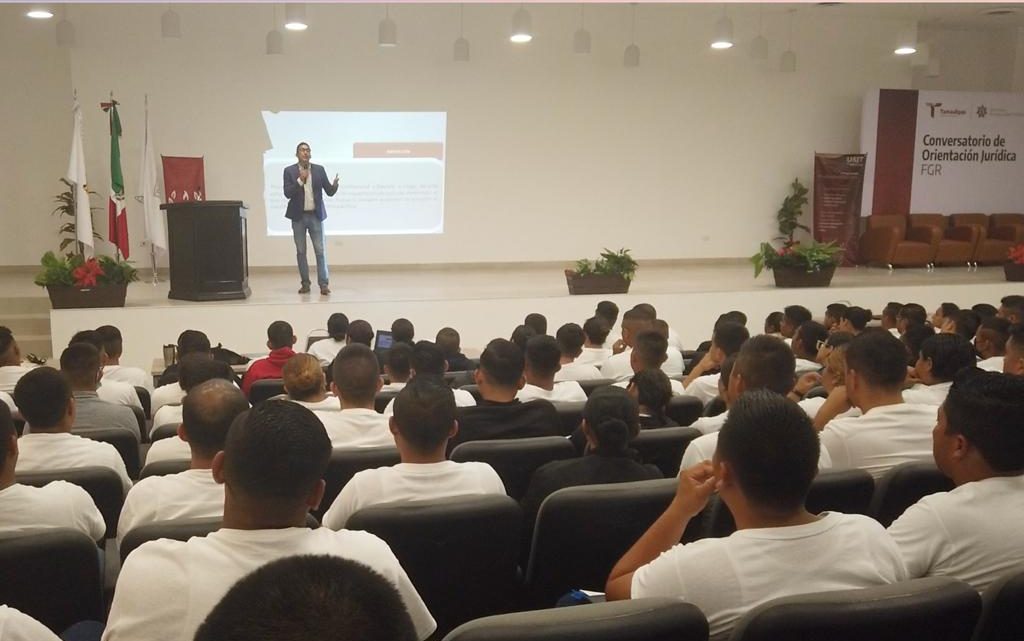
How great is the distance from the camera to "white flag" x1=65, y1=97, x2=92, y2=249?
963 cm

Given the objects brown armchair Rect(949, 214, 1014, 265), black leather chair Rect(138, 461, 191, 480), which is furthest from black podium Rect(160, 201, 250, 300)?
brown armchair Rect(949, 214, 1014, 265)

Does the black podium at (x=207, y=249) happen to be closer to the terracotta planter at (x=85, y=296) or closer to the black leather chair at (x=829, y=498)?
the terracotta planter at (x=85, y=296)

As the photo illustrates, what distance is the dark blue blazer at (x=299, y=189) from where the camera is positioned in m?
9.02

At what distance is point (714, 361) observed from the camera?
15.6 feet

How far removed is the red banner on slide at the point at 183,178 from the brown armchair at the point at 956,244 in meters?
9.49

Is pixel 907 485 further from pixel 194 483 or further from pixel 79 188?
pixel 79 188

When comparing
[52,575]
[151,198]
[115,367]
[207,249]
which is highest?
[151,198]

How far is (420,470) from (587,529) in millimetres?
474

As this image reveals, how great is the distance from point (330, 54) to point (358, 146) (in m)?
1.16

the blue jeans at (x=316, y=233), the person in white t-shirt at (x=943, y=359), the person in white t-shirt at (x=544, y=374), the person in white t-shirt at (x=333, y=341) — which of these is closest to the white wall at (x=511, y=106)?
the blue jeans at (x=316, y=233)

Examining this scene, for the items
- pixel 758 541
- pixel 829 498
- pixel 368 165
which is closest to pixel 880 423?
pixel 829 498

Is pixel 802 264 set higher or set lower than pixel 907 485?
higher

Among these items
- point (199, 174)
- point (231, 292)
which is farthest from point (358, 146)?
point (231, 292)

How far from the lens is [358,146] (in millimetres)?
11391
